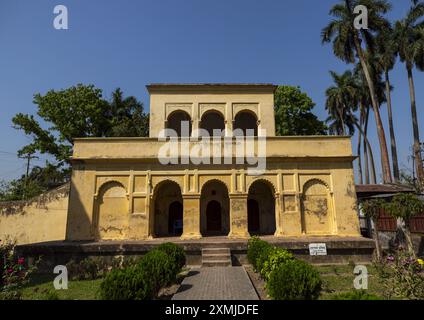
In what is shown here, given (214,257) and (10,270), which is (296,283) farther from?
(10,270)

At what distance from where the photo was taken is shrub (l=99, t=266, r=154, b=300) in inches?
249

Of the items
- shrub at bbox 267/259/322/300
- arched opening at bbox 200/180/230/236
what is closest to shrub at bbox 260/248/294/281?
shrub at bbox 267/259/322/300

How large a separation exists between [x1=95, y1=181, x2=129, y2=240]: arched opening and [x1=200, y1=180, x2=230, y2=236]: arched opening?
4.96 m

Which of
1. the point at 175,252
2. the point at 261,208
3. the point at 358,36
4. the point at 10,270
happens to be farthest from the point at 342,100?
the point at 10,270

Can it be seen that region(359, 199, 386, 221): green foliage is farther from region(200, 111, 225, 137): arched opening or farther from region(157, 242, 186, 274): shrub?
region(200, 111, 225, 137): arched opening

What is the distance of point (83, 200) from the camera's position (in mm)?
15883

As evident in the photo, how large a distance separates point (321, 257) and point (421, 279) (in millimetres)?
5791

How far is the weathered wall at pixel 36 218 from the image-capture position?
20453 millimetres

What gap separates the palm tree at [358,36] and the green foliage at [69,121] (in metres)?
21.4

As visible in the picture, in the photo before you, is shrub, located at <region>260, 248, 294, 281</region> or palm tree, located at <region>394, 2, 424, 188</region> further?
palm tree, located at <region>394, 2, 424, 188</region>

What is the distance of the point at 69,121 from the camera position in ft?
87.3

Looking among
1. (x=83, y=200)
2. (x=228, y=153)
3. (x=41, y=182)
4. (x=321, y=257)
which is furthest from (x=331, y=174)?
(x=41, y=182)

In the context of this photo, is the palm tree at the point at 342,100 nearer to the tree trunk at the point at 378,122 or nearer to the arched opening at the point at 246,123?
the tree trunk at the point at 378,122
